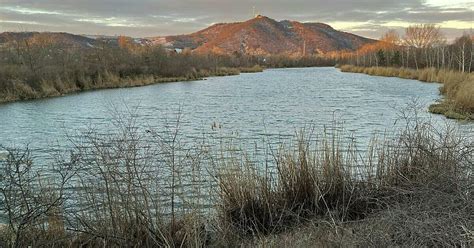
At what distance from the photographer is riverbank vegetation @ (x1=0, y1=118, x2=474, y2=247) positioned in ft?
16.4

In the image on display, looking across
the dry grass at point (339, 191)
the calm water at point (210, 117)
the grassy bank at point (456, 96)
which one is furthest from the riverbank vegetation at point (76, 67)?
the dry grass at point (339, 191)

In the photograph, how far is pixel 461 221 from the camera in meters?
4.71

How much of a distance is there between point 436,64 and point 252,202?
57014mm

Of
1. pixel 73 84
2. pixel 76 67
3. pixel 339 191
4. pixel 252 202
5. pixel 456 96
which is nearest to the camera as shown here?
pixel 252 202

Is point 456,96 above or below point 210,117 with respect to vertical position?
above

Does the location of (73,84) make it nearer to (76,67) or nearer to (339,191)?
(76,67)

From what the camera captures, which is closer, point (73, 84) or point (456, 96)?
point (456, 96)

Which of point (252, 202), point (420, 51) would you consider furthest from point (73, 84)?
point (420, 51)

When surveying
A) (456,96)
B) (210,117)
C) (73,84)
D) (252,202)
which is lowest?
(210,117)

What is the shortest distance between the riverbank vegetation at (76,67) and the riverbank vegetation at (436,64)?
95.2 ft

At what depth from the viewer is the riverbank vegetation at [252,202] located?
4.98 metres

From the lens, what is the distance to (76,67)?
4506cm

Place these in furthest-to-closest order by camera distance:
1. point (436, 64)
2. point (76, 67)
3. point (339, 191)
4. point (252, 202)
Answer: point (436, 64), point (76, 67), point (339, 191), point (252, 202)

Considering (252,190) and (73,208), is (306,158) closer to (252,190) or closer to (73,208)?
(252,190)
